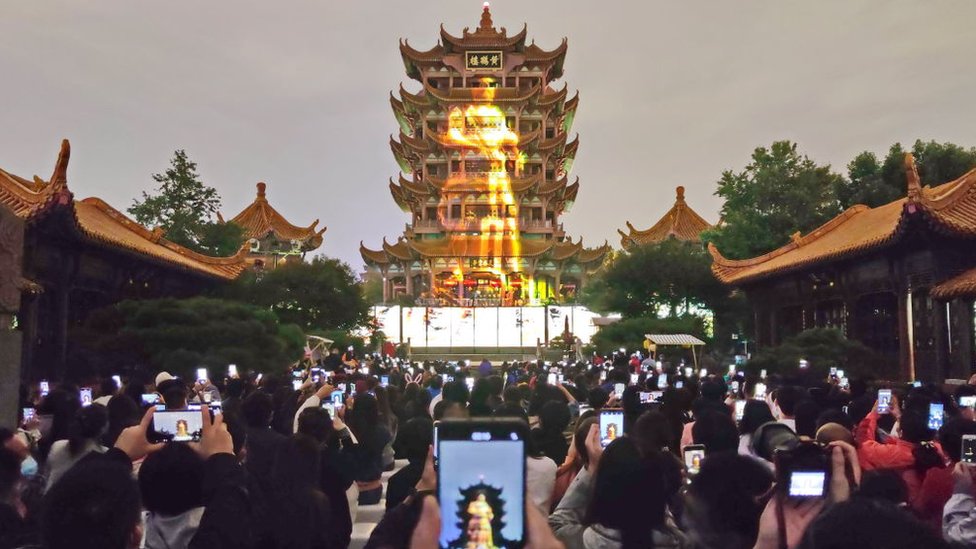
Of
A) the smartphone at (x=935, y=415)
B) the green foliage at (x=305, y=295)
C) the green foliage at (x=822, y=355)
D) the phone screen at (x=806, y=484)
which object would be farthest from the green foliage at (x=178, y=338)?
the phone screen at (x=806, y=484)

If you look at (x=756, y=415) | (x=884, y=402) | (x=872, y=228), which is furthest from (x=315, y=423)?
(x=872, y=228)

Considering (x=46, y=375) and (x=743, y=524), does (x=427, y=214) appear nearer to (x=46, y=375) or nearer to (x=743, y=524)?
(x=46, y=375)

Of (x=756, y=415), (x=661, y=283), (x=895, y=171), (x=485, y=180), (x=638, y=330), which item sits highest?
(x=485, y=180)

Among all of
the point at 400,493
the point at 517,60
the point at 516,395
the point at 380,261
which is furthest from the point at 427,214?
the point at 400,493

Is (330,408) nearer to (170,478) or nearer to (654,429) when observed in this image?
(654,429)

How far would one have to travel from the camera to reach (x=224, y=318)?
22875mm

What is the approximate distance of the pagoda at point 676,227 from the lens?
6372 cm

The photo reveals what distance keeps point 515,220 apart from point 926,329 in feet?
131

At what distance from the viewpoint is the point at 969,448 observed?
500 centimetres

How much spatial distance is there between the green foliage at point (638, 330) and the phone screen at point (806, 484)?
107ft

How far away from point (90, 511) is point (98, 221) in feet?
87.8

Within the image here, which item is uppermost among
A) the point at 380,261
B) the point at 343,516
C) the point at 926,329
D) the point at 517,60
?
the point at 517,60

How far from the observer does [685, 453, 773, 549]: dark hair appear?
12.9ft

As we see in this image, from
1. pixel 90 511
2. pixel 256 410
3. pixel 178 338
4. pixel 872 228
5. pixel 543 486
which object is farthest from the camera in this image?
pixel 872 228
